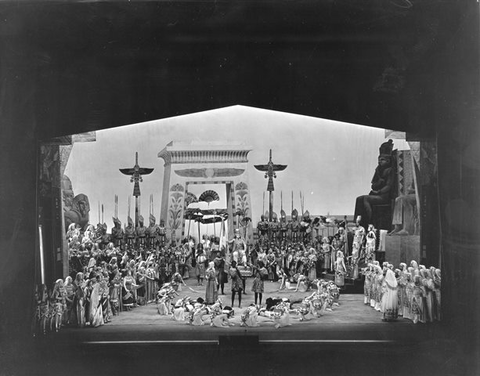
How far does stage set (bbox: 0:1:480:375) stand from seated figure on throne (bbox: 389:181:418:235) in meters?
0.02

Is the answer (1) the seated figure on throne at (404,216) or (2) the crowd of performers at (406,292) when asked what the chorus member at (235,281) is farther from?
(1) the seated figure on throne at (404,216)

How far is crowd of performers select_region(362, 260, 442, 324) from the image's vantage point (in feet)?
19.6

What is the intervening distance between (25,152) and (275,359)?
3991 mm

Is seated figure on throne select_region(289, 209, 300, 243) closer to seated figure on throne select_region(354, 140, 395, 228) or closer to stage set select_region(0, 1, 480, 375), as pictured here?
stage set select_region(0, 1, 480, 375)

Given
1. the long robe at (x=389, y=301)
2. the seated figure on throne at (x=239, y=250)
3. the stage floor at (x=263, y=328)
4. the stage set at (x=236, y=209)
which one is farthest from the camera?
the seated figure on throne at (x=239, y=250)

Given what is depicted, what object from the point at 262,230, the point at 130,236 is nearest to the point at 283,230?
the point at 262,230

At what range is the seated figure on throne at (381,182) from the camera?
600 cm

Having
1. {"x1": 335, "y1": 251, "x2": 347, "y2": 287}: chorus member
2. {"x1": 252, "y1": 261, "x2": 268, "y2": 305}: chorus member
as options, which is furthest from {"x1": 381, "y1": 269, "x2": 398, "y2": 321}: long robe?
{"x1": 252, "y1": 261, "x2": 268, "y2": 305}: chorus member

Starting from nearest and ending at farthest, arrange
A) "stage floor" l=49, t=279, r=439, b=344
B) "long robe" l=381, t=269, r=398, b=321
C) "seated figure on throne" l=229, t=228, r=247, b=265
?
"stage floor" l=49, t=279, r=439, b=344
"long robe" l=381, t=269, r=398, b=321
"seated figure on throne" l=229, t=228, r=247, b=265

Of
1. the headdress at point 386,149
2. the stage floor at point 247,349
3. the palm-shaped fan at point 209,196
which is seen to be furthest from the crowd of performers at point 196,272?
the headdress at point 386,149

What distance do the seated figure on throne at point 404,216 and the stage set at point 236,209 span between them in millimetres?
17

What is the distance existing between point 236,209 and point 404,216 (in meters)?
2.13

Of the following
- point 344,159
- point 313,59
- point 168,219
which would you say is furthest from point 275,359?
point 313,59

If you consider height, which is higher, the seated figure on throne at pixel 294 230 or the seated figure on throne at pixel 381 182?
the seated figure on throne at pixel 381 182
